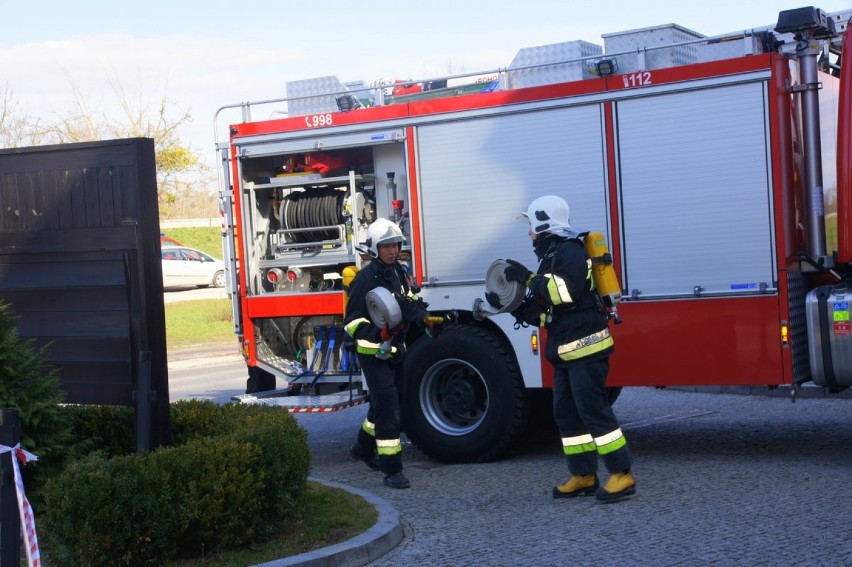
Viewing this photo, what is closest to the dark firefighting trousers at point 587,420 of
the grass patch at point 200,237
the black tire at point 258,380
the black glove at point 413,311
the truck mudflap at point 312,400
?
the black glove at point 413,311

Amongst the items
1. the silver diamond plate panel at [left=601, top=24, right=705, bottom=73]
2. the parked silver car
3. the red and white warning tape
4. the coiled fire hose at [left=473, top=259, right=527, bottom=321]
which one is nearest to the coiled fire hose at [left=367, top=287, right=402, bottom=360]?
the coiled fire hose at [left=473, top=259, right=527, bottom=321]

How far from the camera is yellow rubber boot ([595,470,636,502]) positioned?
679cm

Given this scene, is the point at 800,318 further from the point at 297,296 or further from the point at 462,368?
the point at 297,296

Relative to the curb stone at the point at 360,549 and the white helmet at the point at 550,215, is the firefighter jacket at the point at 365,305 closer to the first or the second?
the white helmet at the point at 550,215

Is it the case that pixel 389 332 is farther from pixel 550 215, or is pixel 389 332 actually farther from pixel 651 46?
pixel 651 46

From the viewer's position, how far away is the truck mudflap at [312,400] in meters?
8.84

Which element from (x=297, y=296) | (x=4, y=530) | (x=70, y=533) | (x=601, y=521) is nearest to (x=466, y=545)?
(x=601, y=521)

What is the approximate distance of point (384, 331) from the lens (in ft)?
24.7

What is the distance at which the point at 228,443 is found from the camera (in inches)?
227

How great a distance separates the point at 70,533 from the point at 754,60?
17.2 ft

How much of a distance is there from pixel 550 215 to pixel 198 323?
1846 centimetres

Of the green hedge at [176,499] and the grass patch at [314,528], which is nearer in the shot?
the green hedge at [176,499]

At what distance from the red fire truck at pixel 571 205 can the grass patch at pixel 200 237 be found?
3462 centimetres

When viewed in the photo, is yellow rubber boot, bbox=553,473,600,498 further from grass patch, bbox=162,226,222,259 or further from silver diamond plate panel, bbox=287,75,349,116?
grass patch, bbox=162,226,222,259
